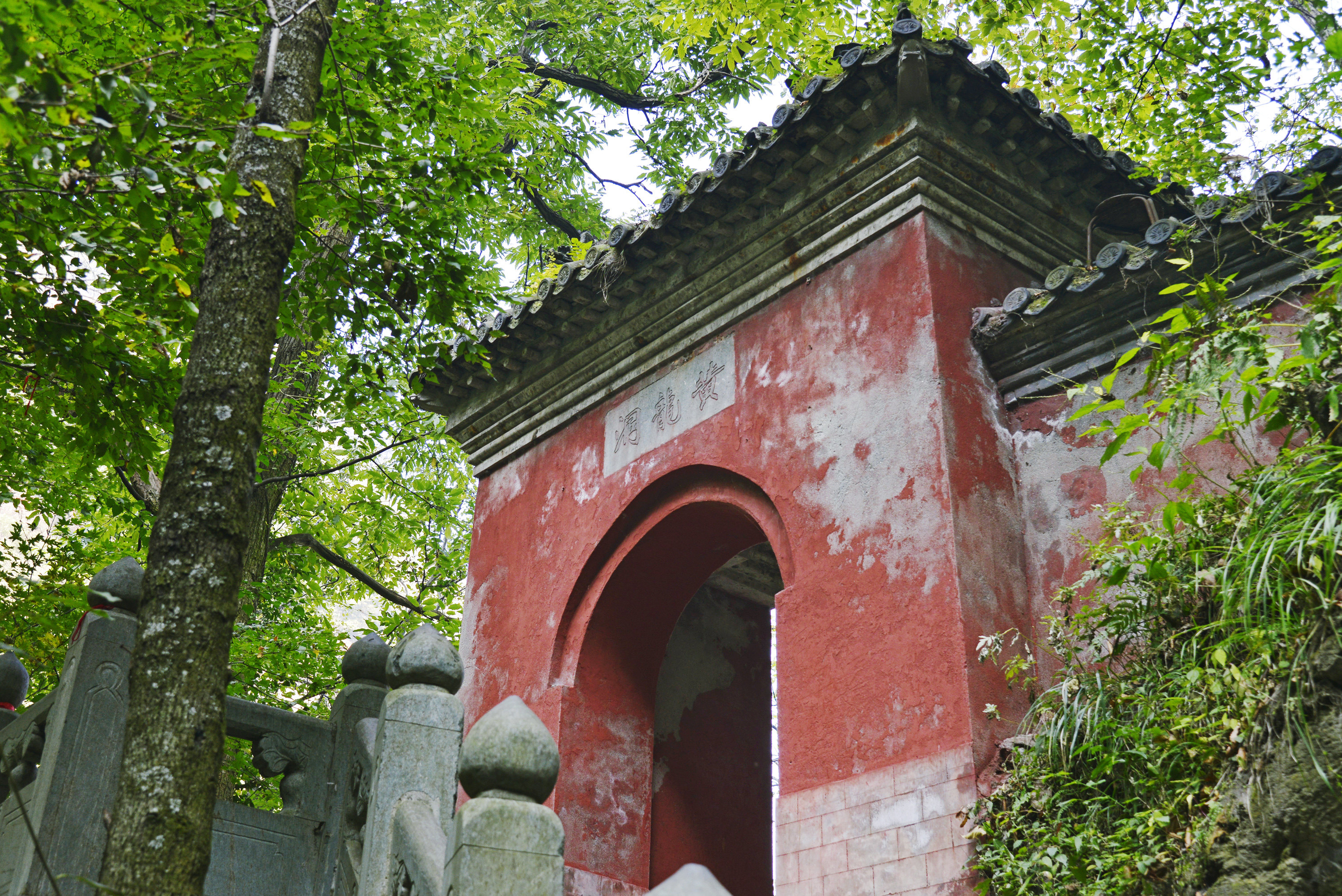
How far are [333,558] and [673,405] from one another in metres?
5.63

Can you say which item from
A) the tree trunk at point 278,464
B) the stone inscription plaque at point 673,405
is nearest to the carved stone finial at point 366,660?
the stone inscription plaque at point 673,405

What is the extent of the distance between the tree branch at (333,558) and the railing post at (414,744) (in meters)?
7.89

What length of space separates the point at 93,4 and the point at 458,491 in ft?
32.0

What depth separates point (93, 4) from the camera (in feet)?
15.8

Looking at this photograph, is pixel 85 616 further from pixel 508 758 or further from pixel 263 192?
pixel 508 758

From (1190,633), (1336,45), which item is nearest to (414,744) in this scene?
(1190,633)

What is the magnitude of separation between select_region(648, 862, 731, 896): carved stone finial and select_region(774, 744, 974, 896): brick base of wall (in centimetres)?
288

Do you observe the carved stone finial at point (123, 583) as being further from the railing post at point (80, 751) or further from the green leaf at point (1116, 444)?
the green leaf at point (1116, 444)

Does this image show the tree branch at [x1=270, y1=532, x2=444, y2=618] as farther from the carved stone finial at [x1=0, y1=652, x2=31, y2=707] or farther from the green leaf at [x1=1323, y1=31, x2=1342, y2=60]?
the green leaf at [x1=1323, y1=31, x2=1342, y2=60]

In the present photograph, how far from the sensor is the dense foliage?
3975 mm

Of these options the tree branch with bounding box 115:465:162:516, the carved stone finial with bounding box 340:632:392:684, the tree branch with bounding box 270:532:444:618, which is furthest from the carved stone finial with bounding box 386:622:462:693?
the tree branch with bounding box 270:532:444:618

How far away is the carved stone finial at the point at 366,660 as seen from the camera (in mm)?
5113

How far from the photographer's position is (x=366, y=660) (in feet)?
16.8

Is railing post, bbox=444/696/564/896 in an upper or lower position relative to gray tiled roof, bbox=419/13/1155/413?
A: lower
